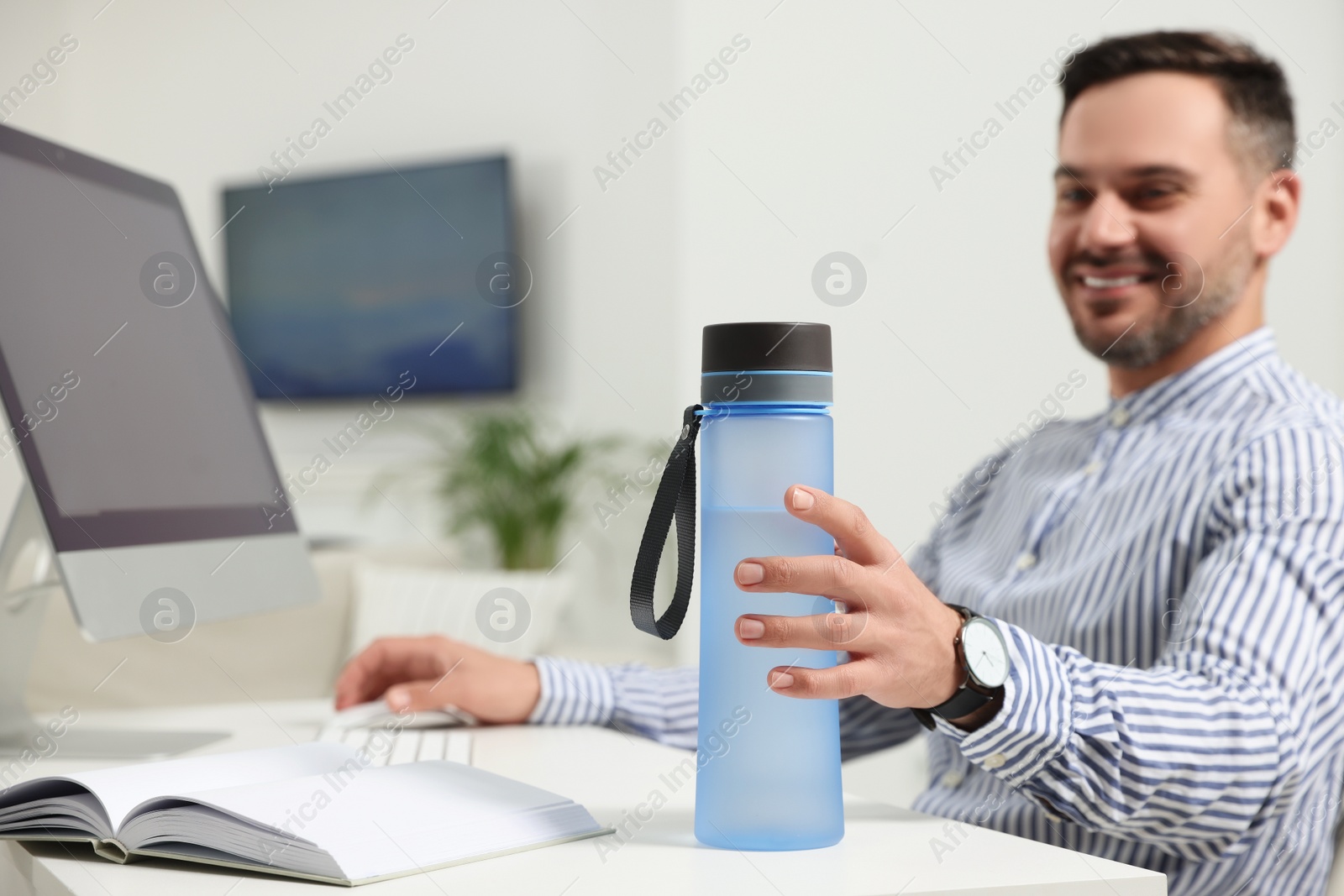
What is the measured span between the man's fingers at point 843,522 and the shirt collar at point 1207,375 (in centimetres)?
75

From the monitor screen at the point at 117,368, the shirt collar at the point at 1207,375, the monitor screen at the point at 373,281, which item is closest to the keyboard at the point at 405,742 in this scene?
the monitor screen at the point at 117,368

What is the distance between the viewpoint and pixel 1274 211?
125 cm

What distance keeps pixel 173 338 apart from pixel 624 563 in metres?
2.62

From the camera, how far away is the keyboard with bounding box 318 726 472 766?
2.71 ft

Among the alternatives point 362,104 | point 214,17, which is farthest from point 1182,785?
point 214,17

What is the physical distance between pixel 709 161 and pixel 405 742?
8.54ft

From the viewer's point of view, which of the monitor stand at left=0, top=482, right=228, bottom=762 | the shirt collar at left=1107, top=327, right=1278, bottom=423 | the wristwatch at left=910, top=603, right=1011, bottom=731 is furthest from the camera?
the shirt collar at left=1107, top=327, right=1278, bottom=423

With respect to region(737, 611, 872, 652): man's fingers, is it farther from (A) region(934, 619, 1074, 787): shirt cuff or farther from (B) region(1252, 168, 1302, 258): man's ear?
(B) region(1252, 168, 1302, 258): man's ear

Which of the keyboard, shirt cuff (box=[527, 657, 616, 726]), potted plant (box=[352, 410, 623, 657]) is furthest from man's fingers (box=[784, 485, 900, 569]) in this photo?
potted plant (box=[352, 410, 623, 657])

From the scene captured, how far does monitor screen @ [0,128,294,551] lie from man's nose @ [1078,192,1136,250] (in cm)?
92

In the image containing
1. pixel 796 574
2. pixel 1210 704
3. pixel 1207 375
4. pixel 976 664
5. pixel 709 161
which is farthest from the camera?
pixel 709 161

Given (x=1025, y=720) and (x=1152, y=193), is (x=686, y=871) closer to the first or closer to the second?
(x=1025, y=720)

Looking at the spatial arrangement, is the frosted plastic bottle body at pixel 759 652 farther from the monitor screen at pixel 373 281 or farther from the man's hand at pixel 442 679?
the monitor screen at pixel 373 281

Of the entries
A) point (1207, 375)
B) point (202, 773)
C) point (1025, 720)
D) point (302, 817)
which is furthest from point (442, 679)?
point (1207, 375)
